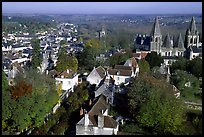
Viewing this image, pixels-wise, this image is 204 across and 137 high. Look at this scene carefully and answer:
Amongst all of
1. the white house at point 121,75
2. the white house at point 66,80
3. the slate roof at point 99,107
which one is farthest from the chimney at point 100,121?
the white house at point 121,75

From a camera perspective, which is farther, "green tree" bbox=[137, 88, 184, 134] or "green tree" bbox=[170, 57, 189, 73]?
"green tree" bbox=[170, 57, 189, 73]

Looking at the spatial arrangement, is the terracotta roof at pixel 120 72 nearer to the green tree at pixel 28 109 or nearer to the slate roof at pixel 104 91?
the slate roof at pixel 104 91

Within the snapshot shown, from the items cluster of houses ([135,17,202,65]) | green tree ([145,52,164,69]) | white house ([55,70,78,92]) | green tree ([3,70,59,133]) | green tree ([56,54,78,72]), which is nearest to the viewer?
green tree ([3,70,59,133])

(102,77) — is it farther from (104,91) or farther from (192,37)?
(192,37)

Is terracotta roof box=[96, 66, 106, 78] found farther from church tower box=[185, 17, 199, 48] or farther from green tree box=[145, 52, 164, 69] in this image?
church tower box=[185, 17, 199, 48]

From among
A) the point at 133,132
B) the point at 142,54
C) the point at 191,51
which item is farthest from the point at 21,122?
the point at 191,51

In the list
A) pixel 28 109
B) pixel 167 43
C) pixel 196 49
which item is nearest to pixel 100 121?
pixel 28 109

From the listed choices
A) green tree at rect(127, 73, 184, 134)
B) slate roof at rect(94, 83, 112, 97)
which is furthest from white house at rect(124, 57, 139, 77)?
green tree at rect(127, 73, 184, 134)

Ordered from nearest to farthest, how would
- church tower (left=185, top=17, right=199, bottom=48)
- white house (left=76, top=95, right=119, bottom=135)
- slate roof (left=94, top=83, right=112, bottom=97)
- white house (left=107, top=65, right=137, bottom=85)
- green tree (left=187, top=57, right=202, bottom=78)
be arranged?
1. white house (left=76, top=95, right=119, bottom=135)
2. slate roof (left=94, top=83, right=112, bottom=97)
3. white house (left=107, top=65, right=137, bottom=85)
4. green tree (left=187, top=57, right=202, bottom=78)
5. church tower (left=185, top=17, right=199, bottom=48)

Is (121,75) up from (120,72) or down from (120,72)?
down

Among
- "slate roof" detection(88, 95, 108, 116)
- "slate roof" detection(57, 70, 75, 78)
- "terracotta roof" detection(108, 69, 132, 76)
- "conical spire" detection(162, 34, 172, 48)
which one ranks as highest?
"conical spire" detection(162, 34, 172, 48)

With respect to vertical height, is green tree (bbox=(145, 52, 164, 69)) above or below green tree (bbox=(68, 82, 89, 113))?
above
